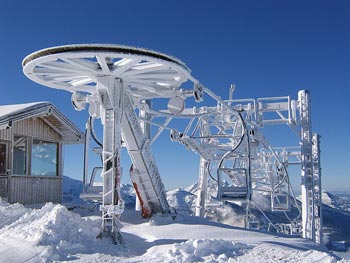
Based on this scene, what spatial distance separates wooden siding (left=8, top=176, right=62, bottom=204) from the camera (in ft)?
51.5

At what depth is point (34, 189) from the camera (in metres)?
16.7

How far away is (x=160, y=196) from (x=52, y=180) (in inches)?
256

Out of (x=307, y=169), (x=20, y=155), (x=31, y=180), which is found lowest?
(x=31, y=180)

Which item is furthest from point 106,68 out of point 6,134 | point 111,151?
point 6,134

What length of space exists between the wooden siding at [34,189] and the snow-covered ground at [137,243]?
3227mm

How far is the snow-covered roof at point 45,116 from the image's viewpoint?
14859 mm

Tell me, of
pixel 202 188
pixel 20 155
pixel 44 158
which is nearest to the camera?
pixel 20 155

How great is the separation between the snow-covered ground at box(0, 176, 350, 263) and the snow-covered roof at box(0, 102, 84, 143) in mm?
3554

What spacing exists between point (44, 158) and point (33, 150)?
0.78 metres

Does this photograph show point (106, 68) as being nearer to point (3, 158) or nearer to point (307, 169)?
point (3, 158)

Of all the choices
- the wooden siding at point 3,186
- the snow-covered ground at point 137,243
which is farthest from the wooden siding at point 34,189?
the snow-covered ground at point 137,243

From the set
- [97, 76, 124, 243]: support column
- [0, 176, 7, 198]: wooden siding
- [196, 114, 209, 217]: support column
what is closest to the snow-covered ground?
[97, 76, 124, 243]: support column

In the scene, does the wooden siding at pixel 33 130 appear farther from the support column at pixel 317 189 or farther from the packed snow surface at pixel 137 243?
the support column at pixel 317 189

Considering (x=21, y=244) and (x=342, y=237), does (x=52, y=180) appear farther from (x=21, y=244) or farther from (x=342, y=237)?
(x=342, y=237)
